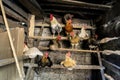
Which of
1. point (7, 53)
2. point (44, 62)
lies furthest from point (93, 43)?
point (7, 53)

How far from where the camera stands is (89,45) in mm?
2740

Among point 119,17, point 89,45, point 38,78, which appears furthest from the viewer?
point 38,78

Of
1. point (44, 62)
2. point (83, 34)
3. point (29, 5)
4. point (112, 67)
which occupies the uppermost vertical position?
point (29, 5)

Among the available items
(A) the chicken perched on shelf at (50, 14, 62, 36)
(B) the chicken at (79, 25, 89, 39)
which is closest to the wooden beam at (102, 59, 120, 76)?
(B) the chicken at (79, 25, 89, 39)

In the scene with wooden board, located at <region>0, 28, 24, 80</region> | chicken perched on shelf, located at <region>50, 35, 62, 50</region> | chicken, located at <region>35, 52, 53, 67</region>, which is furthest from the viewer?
chicken perched on shelf, located at <region>50, 35, 62, 50</region>

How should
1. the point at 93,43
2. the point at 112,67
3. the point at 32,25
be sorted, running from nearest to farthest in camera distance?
the point at 112,67, the point at 93,43, the point at 32,25

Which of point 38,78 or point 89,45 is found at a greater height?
point 89,45

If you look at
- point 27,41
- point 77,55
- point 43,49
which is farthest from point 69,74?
point 27,41

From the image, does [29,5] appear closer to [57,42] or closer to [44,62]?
[44,62]

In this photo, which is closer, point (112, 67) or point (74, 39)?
point (112, 67)

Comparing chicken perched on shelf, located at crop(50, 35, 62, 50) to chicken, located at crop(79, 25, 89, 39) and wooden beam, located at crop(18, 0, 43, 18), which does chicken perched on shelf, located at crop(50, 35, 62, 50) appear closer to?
chicken, located at crop(79, 25, 89, 39)

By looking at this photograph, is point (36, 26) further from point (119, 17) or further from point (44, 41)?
point (119, 17)

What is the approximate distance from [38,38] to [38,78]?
63cm

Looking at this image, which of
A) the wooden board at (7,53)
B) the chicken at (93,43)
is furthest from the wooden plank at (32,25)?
the wooden board at (7,53)
